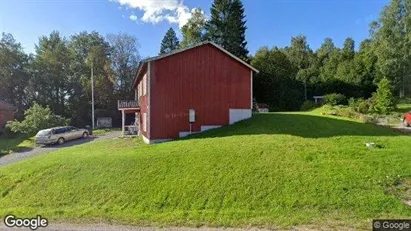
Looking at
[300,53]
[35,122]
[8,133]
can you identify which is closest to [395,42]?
[300,53]

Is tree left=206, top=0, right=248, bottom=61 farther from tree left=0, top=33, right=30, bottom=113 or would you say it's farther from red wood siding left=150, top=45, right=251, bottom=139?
tree left=0, top=33, right=30, bottom=113

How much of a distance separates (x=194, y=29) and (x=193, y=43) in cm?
388

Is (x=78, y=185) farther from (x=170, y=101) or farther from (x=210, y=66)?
(x=210, y=66)

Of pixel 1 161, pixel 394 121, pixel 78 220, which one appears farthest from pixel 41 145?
pixel 394 121

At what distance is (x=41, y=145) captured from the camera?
83.1 ft

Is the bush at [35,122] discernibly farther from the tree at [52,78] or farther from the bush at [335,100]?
the bush at [335,100]

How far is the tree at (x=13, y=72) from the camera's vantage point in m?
46.5

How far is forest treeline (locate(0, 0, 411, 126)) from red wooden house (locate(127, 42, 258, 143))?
22.4 metres

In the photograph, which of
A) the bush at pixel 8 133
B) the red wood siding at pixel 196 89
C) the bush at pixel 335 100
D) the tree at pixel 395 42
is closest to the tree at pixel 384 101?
the bush at pixel 335 100

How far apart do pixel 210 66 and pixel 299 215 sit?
41.5ft

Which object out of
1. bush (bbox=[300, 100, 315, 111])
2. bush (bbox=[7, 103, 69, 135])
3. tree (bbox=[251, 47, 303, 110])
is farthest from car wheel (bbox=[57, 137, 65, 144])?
bush (bbox=[300, 100, 315, 111])

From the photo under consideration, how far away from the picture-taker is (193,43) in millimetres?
46562

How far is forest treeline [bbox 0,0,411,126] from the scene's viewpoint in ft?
131

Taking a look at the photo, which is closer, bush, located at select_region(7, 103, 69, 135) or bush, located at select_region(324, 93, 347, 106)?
bush, located at select_region(7, 103, 69, 135)
